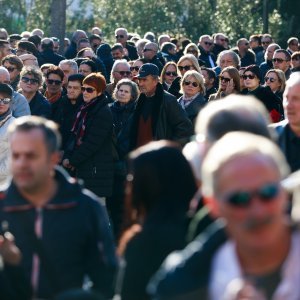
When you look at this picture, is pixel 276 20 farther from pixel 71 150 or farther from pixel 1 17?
pixel 71 150

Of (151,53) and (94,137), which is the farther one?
(151,53)

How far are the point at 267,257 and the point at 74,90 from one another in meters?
9.93

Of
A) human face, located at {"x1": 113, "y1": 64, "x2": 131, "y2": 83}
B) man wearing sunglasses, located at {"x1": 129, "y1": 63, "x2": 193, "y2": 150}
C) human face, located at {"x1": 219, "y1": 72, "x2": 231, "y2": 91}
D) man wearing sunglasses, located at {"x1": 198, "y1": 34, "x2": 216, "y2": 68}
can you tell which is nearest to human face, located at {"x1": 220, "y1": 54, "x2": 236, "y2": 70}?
human face, located at {"x1": 113, "y1": 64, "x2": 131, "y2": 83}

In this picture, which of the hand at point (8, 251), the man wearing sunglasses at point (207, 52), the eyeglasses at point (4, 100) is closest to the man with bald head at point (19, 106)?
the eyeglasses at point (4, 100)

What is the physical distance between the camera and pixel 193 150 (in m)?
5.38

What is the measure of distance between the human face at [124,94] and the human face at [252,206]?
9646 millimetres

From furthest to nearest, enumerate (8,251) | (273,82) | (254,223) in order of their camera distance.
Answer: (273,82), (8,251), (254,223)

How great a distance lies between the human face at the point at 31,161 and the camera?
210 inches

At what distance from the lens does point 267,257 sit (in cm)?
344

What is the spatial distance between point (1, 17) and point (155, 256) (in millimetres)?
38279

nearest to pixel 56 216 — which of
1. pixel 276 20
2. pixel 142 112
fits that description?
pixel 142 112

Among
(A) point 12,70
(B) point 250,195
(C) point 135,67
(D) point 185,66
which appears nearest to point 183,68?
(D) point 185,66

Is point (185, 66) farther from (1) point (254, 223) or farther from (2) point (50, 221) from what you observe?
(1) point (254, 223)

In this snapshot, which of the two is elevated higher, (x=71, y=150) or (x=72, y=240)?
(x=72, y=240)
